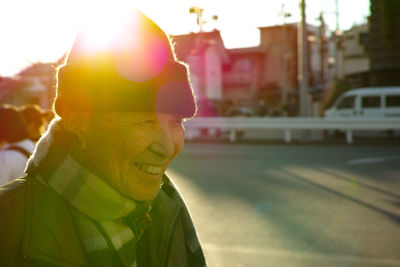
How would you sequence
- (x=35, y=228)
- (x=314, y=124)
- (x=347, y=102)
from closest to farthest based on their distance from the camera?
(x=35, y=228), (x=314, y=124), (x=347, y=102)

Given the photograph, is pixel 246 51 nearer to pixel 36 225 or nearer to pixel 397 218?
pixel 397 218

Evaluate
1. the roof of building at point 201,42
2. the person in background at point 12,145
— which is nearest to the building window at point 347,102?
the roof of building at point 201,42

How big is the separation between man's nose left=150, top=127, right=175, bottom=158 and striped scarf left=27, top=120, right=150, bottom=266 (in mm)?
162

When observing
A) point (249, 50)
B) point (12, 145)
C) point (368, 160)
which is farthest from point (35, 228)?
point (249, 50)

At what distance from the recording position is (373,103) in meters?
22.0

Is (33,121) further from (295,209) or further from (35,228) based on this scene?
(35,228)

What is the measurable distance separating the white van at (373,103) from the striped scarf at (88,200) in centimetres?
2142

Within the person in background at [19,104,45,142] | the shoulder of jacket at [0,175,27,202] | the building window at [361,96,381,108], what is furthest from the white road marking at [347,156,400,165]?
the building window at [361,96,381,108]

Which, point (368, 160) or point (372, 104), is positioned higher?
point (372, 104)

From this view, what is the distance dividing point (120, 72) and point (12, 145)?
3158 mm

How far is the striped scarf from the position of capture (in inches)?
49.9

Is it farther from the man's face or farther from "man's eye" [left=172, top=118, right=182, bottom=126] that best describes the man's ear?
"man's eye" [left=172, top=118, right=182, bottom=126]

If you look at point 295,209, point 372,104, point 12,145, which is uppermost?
point 12,145

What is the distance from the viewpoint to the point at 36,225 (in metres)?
1.19
